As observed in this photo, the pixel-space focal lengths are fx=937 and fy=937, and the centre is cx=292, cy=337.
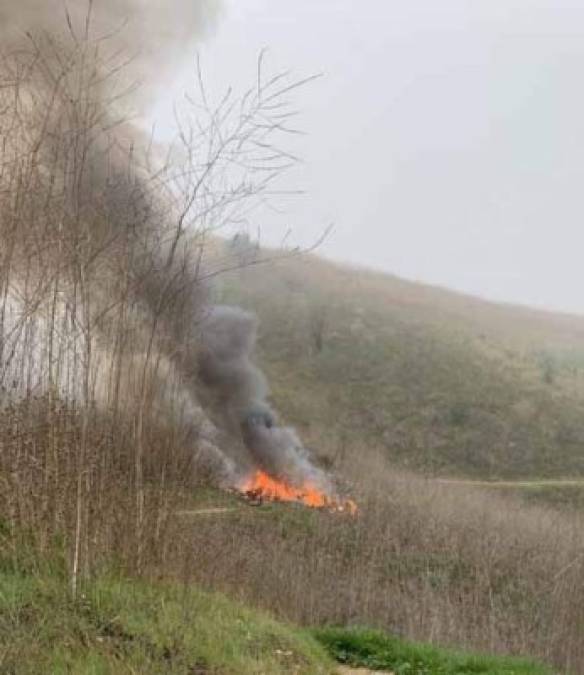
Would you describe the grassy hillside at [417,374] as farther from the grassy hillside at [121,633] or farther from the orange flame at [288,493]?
the grassy hillside at [121,633]

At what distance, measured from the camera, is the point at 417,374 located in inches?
2126

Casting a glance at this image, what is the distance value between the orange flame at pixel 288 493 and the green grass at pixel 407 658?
17.8 m

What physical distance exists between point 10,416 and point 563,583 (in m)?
17.2

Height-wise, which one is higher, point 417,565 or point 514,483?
point 514,483

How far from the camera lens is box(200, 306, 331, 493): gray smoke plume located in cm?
3294

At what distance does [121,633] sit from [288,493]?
82.1 feet

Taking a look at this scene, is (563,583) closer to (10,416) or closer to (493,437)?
(10,416)

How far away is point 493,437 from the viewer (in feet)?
152

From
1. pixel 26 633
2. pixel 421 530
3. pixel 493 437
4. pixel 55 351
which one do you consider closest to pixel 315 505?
pixel 421 530

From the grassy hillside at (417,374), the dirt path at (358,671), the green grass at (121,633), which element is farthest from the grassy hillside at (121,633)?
→ the grassy hillside at (417,374)

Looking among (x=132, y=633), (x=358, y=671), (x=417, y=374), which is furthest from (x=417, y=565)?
(x=417, y=374)

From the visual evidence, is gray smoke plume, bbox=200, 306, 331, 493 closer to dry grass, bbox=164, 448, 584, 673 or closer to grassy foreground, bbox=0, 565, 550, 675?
dry grass, bbox=164, 448, 584, 673

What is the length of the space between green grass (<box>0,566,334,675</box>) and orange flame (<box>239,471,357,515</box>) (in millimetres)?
21008

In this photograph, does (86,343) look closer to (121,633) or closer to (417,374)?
(121,633)
